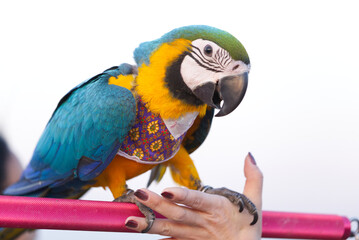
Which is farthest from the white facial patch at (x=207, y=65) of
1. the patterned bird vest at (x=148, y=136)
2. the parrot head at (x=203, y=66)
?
the patterned bird vest at (x=148, y=136)

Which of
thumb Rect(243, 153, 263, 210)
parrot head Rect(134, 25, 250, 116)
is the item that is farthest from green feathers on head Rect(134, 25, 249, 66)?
thumb Rect(243, 153, 263, 210)

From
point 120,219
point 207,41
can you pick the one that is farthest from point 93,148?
point 207,41

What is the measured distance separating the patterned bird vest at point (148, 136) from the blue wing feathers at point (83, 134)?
0.03m

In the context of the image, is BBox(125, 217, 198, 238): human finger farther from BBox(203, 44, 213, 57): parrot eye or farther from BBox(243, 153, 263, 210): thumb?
BBox(203, 44, 213, 57): parrot eye

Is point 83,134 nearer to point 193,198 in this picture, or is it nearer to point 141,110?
point 141,110

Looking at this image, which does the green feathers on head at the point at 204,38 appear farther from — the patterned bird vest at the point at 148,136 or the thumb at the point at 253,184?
the thumb at the point at 253,184

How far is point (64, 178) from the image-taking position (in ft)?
3.02

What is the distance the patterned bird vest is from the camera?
0.86 metres

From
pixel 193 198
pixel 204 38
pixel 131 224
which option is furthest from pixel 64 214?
pixel 204 38

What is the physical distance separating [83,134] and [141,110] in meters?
0.14

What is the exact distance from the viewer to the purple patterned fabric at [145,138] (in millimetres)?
864

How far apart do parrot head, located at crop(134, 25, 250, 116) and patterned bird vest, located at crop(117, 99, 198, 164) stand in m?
0.06

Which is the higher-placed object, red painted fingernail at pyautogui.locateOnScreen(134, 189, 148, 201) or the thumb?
red painted fingernail at pyautogui.locateOnScreen(134, 189, 148, 201)

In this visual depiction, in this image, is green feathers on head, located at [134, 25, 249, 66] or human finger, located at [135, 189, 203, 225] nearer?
human finger, located at [135, 189, 203, 225]
